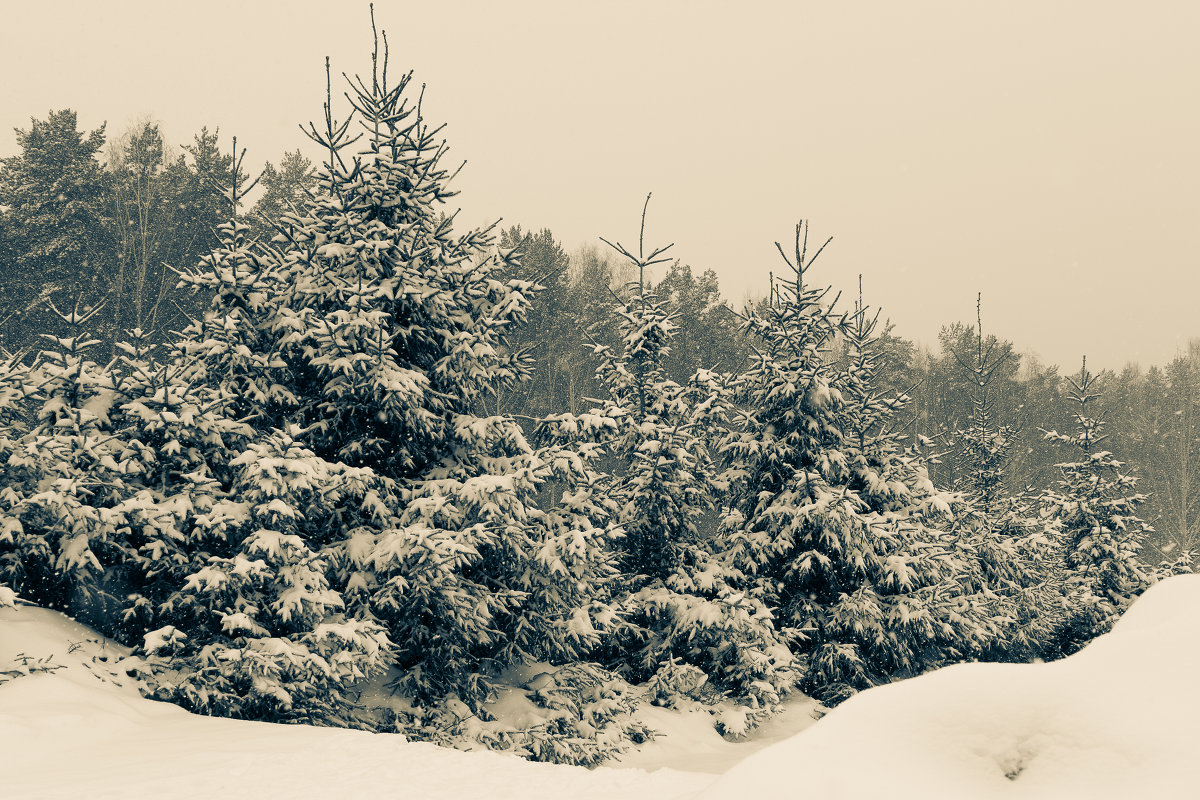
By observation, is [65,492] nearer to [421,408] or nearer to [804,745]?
[421,408]

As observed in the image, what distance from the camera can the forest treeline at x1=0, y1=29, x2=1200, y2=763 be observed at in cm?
945

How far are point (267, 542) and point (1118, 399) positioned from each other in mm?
63690

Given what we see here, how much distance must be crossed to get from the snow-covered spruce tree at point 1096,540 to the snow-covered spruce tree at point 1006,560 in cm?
50

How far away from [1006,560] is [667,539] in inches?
426

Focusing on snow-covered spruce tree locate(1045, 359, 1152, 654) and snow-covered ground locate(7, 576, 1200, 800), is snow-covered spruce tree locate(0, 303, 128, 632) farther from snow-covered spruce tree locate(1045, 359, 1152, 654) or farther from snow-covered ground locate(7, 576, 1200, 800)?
snow-covered spruce tree locate(1045, 359, 1152, 654)

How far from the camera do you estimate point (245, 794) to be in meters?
6.36

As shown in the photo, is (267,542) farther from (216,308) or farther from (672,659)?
(672,659)

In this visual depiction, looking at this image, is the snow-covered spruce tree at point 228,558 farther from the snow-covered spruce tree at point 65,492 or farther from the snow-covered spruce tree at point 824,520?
the snow-covered spruce tree at point 824,520

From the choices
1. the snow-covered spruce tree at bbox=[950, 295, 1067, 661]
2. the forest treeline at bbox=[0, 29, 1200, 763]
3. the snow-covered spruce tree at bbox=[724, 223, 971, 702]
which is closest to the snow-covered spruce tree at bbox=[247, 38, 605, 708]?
the forest treeline at bbox=[0, 29, 1200, 763]

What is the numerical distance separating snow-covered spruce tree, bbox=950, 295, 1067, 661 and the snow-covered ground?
46.7 feet

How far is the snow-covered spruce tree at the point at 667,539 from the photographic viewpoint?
1353 centimetres

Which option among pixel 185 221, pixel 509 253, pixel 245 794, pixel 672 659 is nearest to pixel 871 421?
pixel 672 659

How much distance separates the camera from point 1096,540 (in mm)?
22469

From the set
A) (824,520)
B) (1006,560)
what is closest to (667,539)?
(824,520)
